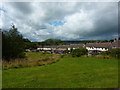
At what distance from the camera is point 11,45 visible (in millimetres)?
20469

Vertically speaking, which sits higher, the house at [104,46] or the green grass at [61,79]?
the house at [104,46]

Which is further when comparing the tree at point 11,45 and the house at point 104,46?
the house at point 104,46

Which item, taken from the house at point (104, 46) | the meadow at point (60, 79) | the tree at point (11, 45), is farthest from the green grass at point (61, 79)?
the house at point (104, 46)

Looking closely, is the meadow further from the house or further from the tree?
the house

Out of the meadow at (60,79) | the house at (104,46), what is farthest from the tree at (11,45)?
the house at (104,46)

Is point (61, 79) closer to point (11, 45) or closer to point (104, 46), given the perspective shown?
point (11, 45)

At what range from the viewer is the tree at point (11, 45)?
Result: 19777mm

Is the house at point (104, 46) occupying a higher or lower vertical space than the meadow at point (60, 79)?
higher

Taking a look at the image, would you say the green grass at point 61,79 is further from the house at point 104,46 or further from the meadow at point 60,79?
the house at point 104,46

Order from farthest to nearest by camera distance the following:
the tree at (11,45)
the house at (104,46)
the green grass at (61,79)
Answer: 1. the house at (104,46)
2. the tree at (11,45)
3. the green grass at (61,79)

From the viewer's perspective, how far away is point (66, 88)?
668cm

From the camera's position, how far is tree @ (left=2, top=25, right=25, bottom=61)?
19.8 meters

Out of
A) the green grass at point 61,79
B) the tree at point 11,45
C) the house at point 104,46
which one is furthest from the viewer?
the house at point 104,46

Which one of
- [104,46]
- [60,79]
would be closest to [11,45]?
[60,79]
